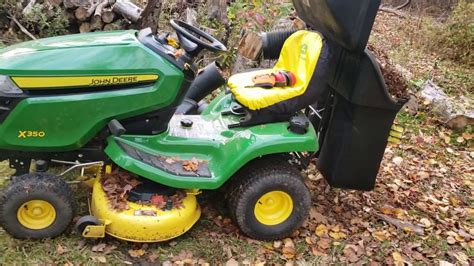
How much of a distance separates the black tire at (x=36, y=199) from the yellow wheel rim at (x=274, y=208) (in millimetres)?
1121

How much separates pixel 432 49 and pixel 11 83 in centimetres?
728

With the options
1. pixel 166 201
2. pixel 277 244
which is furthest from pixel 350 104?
pixel 166 201

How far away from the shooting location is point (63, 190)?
9.02ft

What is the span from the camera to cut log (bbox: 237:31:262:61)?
5.09 meters

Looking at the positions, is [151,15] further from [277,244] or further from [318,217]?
[277,244]

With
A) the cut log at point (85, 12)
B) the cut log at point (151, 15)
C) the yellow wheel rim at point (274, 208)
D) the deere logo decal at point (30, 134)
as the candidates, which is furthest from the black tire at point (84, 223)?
the cut log at point (85, 12)

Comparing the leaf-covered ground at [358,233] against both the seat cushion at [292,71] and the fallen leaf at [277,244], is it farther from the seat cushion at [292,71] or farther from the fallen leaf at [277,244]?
the seat cushion at [292,71]

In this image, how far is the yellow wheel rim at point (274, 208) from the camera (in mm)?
3119

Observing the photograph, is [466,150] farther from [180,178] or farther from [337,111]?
[180,178]

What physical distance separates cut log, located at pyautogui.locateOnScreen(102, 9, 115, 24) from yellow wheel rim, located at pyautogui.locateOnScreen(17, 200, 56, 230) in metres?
3.56

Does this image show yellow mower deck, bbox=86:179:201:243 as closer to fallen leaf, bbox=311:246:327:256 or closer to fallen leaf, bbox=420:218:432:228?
fallen leaf, bbox=311:246:327:256

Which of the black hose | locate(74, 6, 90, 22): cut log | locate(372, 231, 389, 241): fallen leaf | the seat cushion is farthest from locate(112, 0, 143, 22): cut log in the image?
locate(372, 231, 389, 241): fallen leaf

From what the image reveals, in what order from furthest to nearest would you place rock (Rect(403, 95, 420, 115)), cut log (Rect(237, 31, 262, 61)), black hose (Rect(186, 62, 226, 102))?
rock (Rect(403, 95, 420, 115))
cut log (Rect(237, 31, 262, 61))
black hose (Rect(186, 62, 226, 102))

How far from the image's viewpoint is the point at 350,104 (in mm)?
3160
